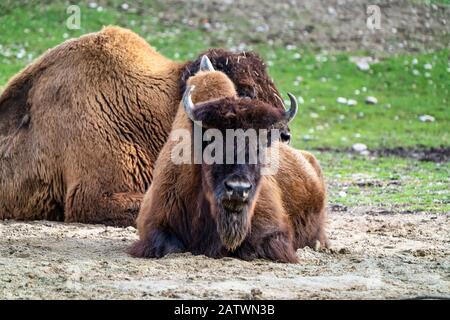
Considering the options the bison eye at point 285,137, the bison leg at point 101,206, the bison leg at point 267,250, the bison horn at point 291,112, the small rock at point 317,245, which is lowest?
the small rock at point 317,245

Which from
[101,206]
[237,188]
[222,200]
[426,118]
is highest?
[426,118]

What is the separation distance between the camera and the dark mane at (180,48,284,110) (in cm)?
950

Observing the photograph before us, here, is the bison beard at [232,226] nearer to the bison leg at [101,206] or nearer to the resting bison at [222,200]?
the resting bison at [222,200]

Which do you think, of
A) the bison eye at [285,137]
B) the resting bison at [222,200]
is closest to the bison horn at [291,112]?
the resting bison at [222,200]

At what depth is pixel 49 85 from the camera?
32.8ft

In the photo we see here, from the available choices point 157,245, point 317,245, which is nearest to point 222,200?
point 157,245

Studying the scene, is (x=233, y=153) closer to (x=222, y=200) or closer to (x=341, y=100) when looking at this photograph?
(x=222, y=200)

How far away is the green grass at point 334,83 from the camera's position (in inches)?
589

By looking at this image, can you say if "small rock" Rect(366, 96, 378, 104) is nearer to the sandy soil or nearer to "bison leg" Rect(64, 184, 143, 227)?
the sandy soil

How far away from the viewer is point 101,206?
30.9 ft

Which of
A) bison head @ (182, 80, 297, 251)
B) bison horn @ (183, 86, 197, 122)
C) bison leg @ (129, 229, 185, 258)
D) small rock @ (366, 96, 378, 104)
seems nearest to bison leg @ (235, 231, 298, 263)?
bison head @ (182, 80, 297, 251)

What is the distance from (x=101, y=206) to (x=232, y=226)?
7.52ft

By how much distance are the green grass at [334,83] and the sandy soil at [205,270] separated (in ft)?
16.1
